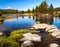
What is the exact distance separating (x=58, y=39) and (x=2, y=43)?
407 inches

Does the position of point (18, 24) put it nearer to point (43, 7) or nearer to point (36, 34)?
point (36, 34)

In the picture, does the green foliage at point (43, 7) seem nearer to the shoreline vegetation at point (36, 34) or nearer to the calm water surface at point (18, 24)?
the shoreline vegetation at point (36, 34)

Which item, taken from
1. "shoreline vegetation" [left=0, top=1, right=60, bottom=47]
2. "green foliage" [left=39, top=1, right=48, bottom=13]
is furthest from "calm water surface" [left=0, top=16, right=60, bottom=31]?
"green foliage" [left=39, top=1, right=48, bottom=13]

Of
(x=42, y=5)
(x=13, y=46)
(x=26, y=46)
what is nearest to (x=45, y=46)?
(x=26, y=46)

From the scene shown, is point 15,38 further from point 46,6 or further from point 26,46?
point 46,6

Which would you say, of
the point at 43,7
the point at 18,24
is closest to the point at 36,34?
the point at 18,24

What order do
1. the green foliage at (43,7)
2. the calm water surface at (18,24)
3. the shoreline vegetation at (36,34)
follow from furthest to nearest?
the green foliage at (43,7), the calm water surface at (18,24), the shoreline vegetation at (36,34)

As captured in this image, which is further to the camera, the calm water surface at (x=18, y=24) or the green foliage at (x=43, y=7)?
the green foliage at (x=43, y=7)

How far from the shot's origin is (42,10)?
111062mm

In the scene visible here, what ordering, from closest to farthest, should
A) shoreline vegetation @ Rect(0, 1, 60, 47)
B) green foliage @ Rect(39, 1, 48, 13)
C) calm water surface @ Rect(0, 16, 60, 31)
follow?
1. shoreline vegetation @ Rect(0, 1, 60, 47)
2. calm water surface @ Rect(0, 16, 60, 31)
3. green foliage @ Rect(39, 1, 48, 13)

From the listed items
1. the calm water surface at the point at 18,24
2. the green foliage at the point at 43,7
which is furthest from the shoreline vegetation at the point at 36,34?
the calm water surface at the point at 18,24

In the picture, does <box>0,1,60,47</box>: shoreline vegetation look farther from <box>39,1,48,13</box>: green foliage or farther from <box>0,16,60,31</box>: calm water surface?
<box>0,16,60,31</box>: calm water surface

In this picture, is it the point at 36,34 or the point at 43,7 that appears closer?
the point at 36,34

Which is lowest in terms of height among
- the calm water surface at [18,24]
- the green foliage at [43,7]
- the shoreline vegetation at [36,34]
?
the calm water surface at [18,24]
